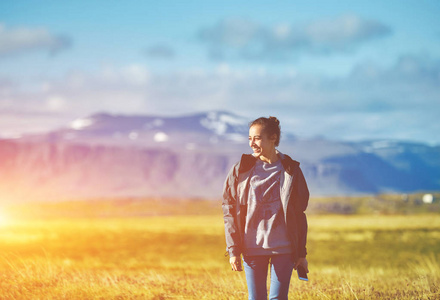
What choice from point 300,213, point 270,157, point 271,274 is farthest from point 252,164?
point 271,274

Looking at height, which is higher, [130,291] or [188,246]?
[130,291]

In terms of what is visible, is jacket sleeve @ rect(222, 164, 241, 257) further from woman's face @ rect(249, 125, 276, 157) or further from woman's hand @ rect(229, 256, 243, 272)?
woman's face @ rect(249, 125, 276, 157)

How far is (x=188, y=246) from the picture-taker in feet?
182

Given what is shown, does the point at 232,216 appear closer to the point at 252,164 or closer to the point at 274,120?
the point at 252,164

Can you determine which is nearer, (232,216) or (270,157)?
(232,216)

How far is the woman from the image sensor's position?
5.18 meters


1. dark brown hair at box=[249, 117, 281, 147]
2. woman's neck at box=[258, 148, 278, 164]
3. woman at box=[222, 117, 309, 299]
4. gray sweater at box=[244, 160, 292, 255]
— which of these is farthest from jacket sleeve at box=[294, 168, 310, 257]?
dark brown hair at box=[249, 117, 281, 147]

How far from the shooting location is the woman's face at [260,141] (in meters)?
5.22

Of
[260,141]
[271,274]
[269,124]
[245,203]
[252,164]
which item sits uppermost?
[269,124]

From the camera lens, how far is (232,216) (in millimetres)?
5215

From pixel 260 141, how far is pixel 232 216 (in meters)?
0.67

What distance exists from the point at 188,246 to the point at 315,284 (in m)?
47.9

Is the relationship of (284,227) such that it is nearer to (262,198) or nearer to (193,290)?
(262,198)

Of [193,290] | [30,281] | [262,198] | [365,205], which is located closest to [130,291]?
[193,290]
